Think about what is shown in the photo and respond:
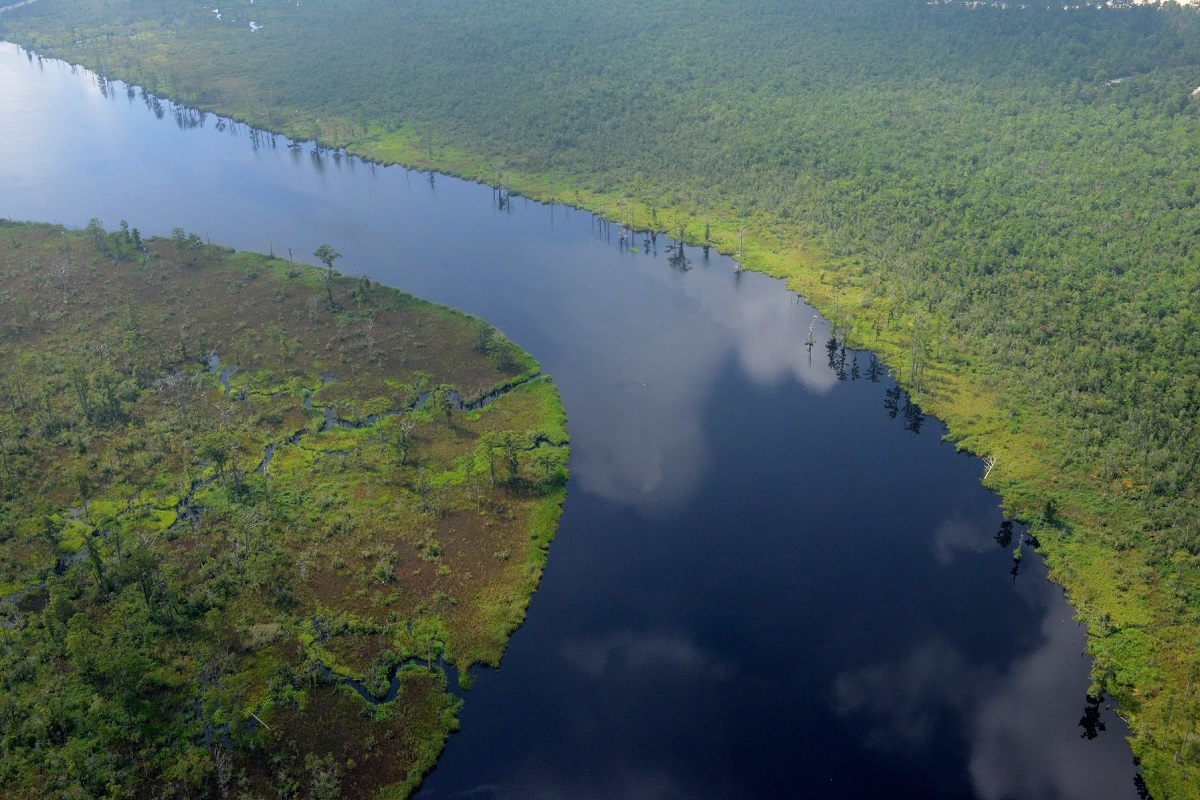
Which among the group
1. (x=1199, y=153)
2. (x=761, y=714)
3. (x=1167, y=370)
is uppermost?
(x=1199, y=153)

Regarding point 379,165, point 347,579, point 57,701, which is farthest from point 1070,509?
point 379,165

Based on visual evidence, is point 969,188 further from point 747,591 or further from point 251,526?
point 251,526

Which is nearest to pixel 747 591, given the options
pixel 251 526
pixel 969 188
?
pixel 251 526

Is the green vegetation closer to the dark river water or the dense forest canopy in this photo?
the dark river water

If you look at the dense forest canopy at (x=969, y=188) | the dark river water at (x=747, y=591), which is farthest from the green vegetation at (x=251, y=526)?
the dense forest canopy at (x=969, y=188)

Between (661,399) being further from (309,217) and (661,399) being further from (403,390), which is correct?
(309,217)

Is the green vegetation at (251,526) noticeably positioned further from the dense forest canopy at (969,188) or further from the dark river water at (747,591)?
the dense forest canopy at (969,188)
